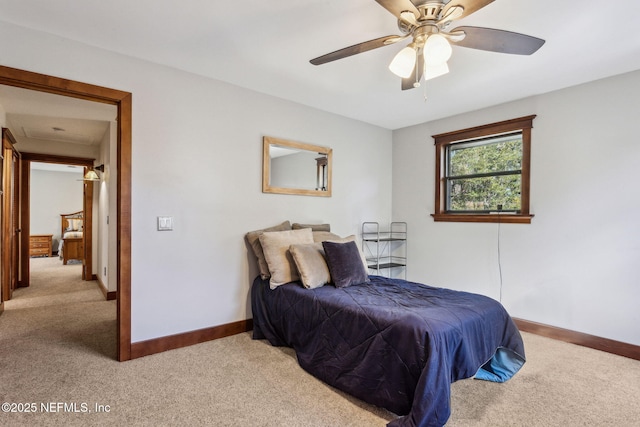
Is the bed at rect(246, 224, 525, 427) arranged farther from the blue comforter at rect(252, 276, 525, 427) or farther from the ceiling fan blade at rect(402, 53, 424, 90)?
the ceiling fan blade at rect(402, 53, 424, 90)

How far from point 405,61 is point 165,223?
2.21m

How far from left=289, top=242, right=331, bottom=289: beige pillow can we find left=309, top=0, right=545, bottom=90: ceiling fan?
1574mm

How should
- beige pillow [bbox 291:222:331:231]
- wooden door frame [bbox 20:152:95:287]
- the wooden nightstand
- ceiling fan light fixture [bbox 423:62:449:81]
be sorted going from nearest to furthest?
ceiling fan light fixture [bbox 423:62:449:81] < beige pillow [bbox 291:222:331:231] < wooden door frame [bbox 20:152:95:287] < the wooden nightstand

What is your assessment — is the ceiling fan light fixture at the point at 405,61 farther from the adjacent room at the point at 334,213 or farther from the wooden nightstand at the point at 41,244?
the wooden nightstand at the point at 41,244

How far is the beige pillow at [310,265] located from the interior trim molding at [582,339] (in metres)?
2.17

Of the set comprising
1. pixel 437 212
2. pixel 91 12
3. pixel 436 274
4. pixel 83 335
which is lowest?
pixel 83 335

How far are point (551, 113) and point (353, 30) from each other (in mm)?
2313

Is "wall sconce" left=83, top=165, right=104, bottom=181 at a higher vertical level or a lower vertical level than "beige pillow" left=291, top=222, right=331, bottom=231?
higher

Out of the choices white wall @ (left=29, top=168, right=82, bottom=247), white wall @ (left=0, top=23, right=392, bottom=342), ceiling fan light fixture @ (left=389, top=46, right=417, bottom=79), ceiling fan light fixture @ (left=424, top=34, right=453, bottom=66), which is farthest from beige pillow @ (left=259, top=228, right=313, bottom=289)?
white wall @ (left=29, top=168, right=82, bottom=247)

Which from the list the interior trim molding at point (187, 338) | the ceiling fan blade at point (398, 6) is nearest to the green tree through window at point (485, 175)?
the ceiling fan blade at point (398, 6)

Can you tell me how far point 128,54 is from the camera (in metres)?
2.52

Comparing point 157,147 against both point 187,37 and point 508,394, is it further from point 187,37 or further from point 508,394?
point 508,394

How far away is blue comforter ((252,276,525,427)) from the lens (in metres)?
1.71

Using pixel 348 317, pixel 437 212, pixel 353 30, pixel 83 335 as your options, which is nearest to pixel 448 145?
pixel 437 212
